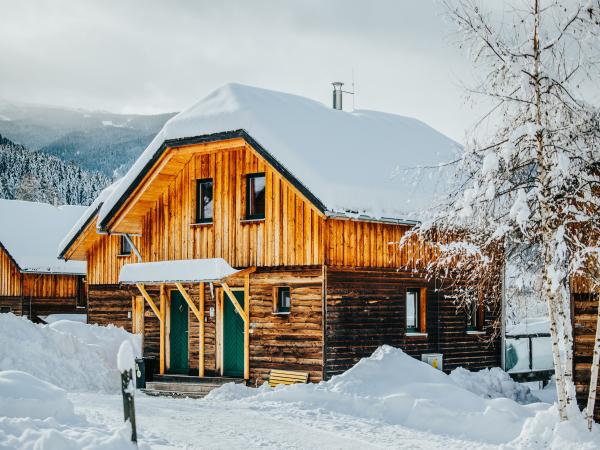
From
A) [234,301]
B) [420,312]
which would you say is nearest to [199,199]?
[234,301]

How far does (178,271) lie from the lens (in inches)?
830

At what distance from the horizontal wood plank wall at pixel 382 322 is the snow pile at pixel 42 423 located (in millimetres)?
9599

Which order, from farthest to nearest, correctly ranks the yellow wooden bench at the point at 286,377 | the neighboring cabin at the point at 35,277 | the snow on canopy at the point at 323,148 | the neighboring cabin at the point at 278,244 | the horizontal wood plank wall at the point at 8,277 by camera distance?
the horizontal wood plank wall at the point at 8,277, the neighboring cabin at the point at 35,277, the neighboring cabin at the point at 278,244, the yellow wooden bench at the point at 286,377, the snow on canopy at the point at 323,148

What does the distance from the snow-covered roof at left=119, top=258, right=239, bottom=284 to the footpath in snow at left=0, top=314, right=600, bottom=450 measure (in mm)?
2385

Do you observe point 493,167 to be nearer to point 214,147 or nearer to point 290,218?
point 290,218

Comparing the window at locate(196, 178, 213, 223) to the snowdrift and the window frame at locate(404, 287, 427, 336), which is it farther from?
the window frame at locate(404, 287, 427, 336)

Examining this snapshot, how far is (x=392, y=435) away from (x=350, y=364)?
6213mm

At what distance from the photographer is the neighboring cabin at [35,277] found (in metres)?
38.1

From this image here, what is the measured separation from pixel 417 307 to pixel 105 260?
1108cm

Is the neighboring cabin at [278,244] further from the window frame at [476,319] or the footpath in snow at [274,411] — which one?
the footpath in snow at [274,411]

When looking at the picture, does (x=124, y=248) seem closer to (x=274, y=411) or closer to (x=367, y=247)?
(x=367, y=247)

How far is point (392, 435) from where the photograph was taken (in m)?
13.8

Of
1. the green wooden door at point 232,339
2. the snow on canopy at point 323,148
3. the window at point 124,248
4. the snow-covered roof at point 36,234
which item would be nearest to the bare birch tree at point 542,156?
the snow on canopy at point 323,148

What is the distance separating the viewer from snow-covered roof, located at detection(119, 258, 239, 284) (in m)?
20.3
